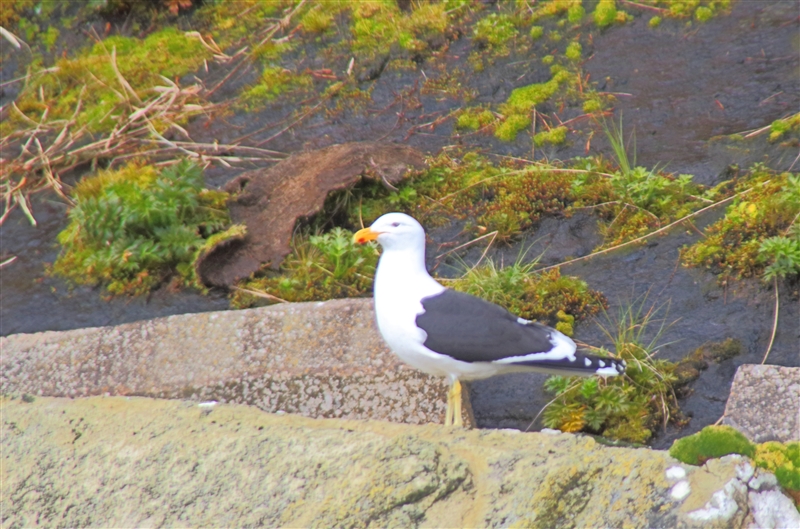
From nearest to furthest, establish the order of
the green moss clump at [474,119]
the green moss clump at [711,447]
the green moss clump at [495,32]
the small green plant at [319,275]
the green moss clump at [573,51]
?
1. the green moss clump at [711,447]
2. the small green plant at [319,275]
3. the green moss clump at [474,119]
4. the green moss clump at [573,51]
5. the green moss clump at [495,32]

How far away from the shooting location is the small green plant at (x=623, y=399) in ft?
13.7

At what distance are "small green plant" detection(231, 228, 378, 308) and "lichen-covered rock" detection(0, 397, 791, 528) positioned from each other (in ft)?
6.71

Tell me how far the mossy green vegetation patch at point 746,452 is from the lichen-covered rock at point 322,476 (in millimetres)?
53

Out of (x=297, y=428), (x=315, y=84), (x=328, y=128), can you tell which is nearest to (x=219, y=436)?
(x=297, y=428)

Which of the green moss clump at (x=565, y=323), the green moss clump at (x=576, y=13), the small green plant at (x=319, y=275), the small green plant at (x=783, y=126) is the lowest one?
the small green plant at (x=319, y=275)

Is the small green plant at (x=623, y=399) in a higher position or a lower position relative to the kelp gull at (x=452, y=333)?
lower

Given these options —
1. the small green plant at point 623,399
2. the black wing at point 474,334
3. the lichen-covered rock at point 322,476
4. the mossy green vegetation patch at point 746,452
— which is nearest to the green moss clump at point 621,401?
the small green plant at point 623,399

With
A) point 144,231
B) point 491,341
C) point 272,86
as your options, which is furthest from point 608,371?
point 272,86

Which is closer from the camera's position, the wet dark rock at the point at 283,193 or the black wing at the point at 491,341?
the black wing at the point at 491,341

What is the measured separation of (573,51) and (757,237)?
263cm

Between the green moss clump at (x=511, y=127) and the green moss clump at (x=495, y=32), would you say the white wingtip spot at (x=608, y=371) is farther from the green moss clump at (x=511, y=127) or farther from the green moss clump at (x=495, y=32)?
Answer: the green moss clump at (x=495, y=32)

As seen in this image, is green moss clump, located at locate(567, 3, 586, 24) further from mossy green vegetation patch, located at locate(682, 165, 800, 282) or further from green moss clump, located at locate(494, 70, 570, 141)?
mossy green vegetation patch, located at locate(682, 165, 800, 282)

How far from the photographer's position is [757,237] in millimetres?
4871

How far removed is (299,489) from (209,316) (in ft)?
6.75
